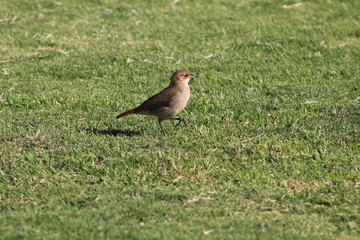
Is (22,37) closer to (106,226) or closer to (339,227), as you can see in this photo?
(106,226)

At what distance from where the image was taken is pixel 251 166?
686cm

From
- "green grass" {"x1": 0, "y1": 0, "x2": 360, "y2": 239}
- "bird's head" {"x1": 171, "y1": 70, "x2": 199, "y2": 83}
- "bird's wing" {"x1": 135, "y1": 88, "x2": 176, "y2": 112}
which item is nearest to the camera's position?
"green grass" {"x1": 0, "y1": 0, "x2": 360, "y2": 239}

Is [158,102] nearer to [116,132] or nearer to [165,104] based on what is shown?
Result: [165,104]

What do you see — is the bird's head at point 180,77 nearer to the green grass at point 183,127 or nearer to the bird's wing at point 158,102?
the bird's wing at point 158,102

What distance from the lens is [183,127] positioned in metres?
8.07

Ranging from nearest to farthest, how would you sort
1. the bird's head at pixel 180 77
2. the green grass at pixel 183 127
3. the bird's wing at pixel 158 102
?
the green grass at pixel 183 127 < the bird's wing at pixel 158 102 < the bird's head at pixel 180 77

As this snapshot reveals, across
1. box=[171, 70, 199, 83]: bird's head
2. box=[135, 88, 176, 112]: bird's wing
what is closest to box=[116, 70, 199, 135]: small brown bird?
box=[135, 88, 176, 112]: bird's wing

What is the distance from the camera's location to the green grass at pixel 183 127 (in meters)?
5.76

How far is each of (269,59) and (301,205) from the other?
473 cm

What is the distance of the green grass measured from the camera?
18.9 ft

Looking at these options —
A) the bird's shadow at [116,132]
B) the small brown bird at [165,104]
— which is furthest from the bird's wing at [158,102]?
the bird's shadow at [116,132]

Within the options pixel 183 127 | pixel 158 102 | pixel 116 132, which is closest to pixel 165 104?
pixel 158 102

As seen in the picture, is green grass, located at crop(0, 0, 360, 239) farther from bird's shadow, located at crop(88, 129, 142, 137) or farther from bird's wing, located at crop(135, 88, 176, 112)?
bird's wing, located at crop(135, 88, 176, 112)

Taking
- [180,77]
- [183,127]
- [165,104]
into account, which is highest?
[180,77]
